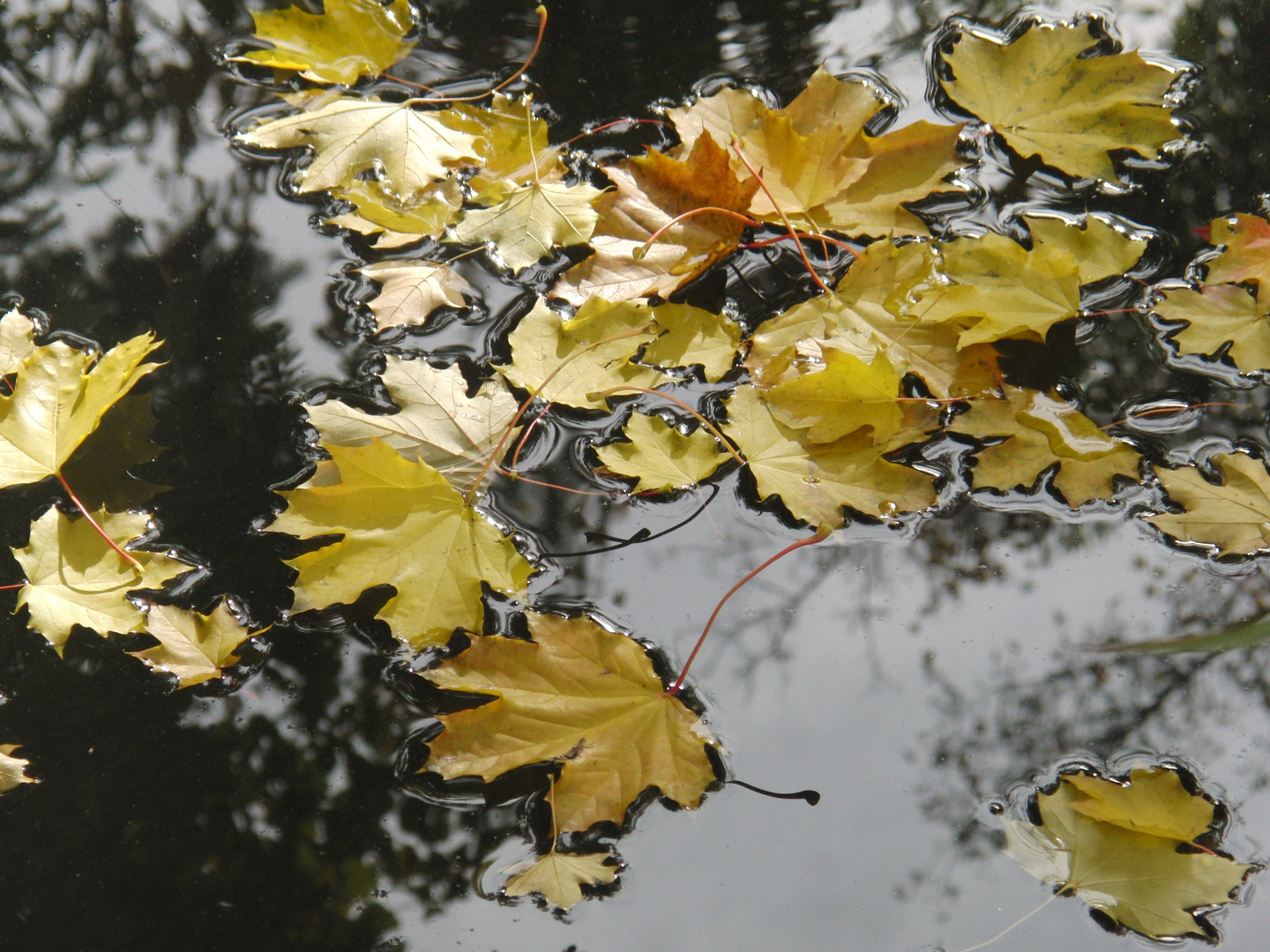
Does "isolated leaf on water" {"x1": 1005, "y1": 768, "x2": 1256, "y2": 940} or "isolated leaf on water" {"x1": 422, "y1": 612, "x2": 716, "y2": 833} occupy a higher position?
"isolated leaf on water" {"x1": 422, "y1": 612, "x2": 716, "y2": 833}

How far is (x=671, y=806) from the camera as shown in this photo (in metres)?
0.86

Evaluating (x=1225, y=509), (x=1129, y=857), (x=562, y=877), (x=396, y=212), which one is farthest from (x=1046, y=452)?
(x=396, y=212)

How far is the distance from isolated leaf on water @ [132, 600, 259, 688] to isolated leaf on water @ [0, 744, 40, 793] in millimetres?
141

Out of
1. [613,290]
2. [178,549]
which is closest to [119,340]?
[178,549]

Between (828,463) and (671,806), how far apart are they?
1.28 ft

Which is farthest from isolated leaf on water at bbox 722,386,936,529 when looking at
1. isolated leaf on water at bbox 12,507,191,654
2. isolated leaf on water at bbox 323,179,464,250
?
isolated leaf on water at bbox 12,507,191,654

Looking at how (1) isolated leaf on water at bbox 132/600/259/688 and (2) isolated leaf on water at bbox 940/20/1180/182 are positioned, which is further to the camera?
(2) isolated leaf on water at bbox 940/20/1180/182

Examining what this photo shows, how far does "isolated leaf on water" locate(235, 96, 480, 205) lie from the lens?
1195mm

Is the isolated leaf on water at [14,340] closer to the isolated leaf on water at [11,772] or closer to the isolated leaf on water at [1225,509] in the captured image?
the isolated leaf on water at [11,772]

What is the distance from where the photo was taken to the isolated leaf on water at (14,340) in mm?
1066

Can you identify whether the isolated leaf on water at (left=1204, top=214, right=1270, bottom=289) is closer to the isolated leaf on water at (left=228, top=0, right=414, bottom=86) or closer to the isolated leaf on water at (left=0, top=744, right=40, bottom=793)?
the isolated leaf on water at (left=228, top=0, right=414, bottom=86)

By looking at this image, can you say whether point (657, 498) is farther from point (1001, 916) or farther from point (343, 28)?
point (343, 28)

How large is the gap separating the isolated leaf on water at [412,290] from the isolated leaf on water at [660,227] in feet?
0.42

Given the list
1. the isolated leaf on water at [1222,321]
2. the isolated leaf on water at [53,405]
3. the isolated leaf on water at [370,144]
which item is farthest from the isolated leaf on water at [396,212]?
the isolated leaf on water at [1222,321]
